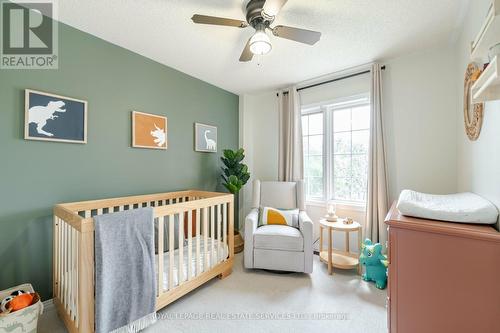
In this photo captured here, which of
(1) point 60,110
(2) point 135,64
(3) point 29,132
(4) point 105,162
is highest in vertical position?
(2) point 135,64

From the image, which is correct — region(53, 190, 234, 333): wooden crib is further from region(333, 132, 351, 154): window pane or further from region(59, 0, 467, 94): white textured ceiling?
region(333, 132, 351, 154): window pane

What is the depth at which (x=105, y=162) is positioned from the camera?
219 centimetres

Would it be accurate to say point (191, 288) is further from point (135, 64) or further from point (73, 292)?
point (135, 64)

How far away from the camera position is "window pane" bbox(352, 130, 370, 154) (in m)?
2.85

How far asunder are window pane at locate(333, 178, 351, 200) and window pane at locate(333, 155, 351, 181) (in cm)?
7

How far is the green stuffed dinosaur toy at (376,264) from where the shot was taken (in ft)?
7.11

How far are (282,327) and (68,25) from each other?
10.1ft

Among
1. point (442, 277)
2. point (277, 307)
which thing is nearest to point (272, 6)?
point (442, 277)

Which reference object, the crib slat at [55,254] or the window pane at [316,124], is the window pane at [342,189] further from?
the crib slat at [55,254]

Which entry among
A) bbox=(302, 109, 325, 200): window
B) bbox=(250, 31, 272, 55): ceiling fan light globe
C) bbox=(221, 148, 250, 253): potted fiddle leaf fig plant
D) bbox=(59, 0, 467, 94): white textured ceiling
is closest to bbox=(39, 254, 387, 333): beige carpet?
bbox=(221, 148, 250, 253): potted fiddle leaf fig plant

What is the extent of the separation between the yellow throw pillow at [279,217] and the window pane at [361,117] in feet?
4.68

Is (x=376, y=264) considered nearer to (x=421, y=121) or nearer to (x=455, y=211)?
(x=455, y=211)

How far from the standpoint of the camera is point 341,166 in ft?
10.0

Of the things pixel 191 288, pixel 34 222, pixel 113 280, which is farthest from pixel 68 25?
pixel 191 288
